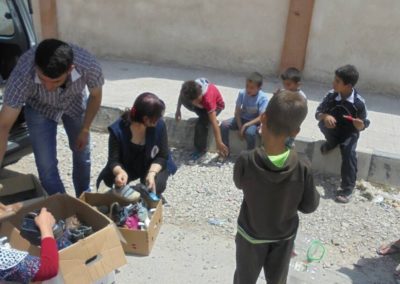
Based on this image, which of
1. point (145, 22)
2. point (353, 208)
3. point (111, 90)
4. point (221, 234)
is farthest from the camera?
point (145, 22)

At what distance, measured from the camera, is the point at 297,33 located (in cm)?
702

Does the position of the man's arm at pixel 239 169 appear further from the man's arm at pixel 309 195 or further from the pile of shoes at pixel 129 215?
the pile of shoes at pixel 129 215

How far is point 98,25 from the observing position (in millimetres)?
8055

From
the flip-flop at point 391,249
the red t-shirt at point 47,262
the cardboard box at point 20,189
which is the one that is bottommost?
the flip-flop at point 391,249

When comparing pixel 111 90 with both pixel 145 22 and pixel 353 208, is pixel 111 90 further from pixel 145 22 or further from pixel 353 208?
pixel 353 208

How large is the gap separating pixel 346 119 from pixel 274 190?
2.28m

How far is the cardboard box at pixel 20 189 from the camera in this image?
3646 mm

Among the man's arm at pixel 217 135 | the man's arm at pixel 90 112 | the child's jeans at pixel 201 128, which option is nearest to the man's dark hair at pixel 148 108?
the man's arm at pixel 90 112

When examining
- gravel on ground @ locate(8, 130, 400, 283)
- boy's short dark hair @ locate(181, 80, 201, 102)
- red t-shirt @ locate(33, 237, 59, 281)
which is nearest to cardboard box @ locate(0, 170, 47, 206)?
gravel on ground @ locate(8, 130, 400, 283)

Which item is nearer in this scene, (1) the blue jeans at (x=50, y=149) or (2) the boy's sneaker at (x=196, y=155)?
(1) the blue jeans at (x=50, y=149)

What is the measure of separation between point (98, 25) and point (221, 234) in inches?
212

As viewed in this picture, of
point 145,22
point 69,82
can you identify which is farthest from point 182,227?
point 145,22

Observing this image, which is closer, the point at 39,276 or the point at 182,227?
the point at 39,276

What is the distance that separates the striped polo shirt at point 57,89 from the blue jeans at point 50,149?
0.21ft
